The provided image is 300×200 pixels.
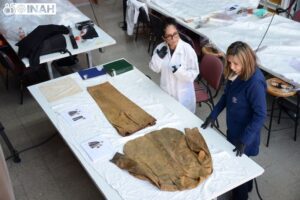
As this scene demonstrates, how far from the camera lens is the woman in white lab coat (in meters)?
2.76

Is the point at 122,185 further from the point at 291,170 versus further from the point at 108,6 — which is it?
the point at 108,6

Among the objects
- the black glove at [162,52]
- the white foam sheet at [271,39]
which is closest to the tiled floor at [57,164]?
the white foam sheet at [271,39]

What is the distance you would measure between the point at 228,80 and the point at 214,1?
2.83m

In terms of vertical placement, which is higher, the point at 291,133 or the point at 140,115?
the point at 140,115

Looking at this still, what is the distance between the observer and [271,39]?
146 inches

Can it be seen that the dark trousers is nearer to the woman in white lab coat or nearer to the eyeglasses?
the woman in white lab coat

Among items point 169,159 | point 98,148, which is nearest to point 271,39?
point 169,159

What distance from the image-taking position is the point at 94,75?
10.2ft

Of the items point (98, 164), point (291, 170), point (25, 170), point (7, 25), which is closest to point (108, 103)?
point (98, 164)

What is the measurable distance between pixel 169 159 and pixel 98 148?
487 mm

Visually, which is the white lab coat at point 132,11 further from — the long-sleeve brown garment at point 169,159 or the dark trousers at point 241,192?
the dark trousers at point 241,192

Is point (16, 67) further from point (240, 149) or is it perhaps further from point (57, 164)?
point (240, 149)

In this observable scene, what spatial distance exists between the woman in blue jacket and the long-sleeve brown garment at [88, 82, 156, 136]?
1.52ft

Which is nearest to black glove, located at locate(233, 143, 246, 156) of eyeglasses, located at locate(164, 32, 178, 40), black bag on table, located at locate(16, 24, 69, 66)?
eyeglasses, located at locate(164, 32, 178, 40)
